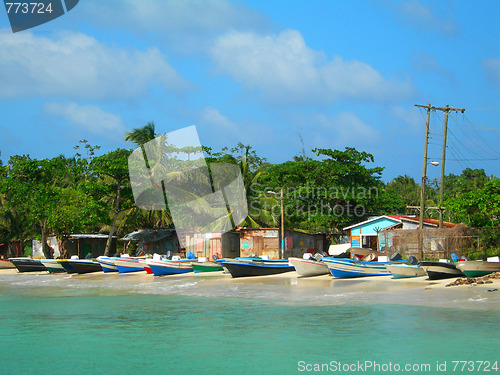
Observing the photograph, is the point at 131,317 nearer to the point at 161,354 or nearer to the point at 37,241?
the point at 161,354

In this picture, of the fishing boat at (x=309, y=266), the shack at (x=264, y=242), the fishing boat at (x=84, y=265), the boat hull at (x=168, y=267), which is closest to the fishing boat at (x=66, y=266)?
the fishing boat at (x=84, y=265)

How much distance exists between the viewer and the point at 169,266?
2973 centimetres

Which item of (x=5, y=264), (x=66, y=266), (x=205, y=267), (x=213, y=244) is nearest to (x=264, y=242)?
(x=213, y=244)

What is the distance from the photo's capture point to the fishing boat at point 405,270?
74.8 ft

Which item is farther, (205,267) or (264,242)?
(264,242)

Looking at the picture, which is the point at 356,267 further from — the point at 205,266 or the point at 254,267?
the point at 205,266

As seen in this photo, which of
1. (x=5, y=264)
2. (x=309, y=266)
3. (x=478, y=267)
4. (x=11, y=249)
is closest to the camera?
(x=478, y=267)

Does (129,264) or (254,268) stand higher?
(254,268)

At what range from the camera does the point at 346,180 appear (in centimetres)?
3881

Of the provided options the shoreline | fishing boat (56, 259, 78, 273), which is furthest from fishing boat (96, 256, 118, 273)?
fishing boat (56, 259, 78, 273)

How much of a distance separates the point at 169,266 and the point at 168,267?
0.27 ft

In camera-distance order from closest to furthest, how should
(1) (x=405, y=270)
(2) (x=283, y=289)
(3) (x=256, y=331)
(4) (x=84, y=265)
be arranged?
1. (3) (x=256, y=331)
2. (2) (x=283, y=289)
3. (1) (x=405, y=270)
4. (4) (x=84, y=265)

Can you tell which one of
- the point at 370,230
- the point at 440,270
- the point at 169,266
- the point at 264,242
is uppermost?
the point at 370,230

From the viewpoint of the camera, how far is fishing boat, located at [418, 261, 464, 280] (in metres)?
21.3
